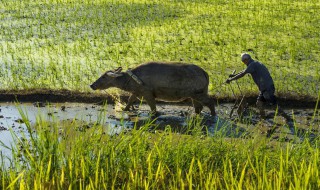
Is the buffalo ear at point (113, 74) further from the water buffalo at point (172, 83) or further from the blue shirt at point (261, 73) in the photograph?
the blue shirt at point (261, 73)

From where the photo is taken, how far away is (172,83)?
26.0 ft

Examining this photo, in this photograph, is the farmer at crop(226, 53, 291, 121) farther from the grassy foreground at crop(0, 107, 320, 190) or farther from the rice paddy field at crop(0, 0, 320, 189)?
A: the grassy foreground at crop(0, 107, 320, 190)

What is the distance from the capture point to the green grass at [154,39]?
30.3ft

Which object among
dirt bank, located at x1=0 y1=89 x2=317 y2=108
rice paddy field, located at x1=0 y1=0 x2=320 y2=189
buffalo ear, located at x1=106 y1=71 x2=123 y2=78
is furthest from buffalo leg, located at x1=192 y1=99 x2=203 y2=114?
A: buffalo ear, located at x1=106 y1=71 x2=123 y2=78

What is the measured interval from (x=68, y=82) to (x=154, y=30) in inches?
116

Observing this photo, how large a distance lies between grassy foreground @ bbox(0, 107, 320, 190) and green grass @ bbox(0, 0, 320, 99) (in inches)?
120

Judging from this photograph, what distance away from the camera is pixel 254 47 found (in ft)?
34.5

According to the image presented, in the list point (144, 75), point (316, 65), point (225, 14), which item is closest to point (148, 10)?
point (225, 14)

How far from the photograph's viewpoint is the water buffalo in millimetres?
7926

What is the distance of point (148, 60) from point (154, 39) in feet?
4.15

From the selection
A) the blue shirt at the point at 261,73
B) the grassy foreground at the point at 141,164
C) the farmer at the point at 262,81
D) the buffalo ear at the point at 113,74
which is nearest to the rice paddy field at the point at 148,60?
the grassy foreground at the point at 141,164

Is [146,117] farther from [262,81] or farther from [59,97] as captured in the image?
[262,81]

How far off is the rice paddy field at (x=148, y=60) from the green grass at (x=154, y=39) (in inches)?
0.7

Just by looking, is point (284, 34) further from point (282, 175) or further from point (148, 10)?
point (282, 175)
